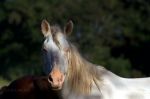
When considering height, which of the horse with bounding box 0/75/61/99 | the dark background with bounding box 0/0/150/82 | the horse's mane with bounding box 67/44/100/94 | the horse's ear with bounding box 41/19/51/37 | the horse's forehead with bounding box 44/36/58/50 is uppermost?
the horse's ear with bounding box 41/19/51/37

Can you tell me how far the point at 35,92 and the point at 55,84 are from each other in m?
2.05

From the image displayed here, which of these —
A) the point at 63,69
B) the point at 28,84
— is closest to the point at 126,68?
the point at 28,84

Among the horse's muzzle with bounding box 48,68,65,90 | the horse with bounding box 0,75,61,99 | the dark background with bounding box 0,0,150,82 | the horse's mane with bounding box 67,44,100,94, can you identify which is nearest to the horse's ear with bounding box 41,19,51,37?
the horse's mane with bounding box 67,44,100,94

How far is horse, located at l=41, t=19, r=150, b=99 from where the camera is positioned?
6.88m

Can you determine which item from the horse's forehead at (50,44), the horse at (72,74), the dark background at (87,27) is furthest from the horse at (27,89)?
the dark background at (87,27)

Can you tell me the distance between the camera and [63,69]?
6.86m

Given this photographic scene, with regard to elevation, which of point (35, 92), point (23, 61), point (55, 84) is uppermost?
point (55, 84)

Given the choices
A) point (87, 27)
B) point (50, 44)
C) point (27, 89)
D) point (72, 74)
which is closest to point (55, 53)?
point (50, 44)

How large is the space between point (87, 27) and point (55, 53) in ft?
88.9

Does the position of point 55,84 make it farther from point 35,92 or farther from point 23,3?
point 23,3

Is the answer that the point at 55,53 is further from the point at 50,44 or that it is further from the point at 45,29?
the point at 45,29

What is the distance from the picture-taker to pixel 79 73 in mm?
7066

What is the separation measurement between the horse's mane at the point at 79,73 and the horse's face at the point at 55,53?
0.35 ft

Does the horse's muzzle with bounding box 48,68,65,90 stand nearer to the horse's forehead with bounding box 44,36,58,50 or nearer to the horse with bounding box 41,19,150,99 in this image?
the horse with bounding box 41,19,150,99
